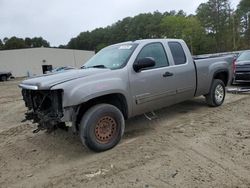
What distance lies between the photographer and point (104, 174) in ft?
14.7

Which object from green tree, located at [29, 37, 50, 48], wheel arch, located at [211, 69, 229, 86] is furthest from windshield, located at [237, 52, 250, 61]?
green tree, located at [29, 37, 50, 48]

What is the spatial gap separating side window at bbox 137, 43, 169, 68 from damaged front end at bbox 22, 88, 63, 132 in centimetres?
208

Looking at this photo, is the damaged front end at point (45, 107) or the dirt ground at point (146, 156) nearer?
the dirt ground at point (146, 156)

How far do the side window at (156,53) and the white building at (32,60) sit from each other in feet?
160

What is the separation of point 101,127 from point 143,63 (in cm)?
148

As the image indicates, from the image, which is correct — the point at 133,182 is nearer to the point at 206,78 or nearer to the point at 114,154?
the point at 114,154

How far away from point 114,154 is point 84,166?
1.94ft

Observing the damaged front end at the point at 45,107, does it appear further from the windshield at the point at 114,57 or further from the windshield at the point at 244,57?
the windshield at the point at 244,57

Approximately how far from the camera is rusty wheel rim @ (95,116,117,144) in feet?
17.4

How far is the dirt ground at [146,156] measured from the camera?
4.28 m

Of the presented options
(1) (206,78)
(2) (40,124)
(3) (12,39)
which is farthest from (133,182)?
(3) (12,39)

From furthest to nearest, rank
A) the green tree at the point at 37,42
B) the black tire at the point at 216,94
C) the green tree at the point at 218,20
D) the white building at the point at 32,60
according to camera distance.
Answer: the green tree at the point at 37,42
the green tree at the point at 218,20
the white building at the point at 32,60
the black tire at the point at 216,94

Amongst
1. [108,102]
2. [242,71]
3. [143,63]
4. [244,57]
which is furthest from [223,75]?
[244,57]

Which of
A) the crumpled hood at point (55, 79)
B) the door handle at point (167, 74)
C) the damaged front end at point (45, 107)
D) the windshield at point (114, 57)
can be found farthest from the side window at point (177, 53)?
the damaged front end at point (45, 107)
